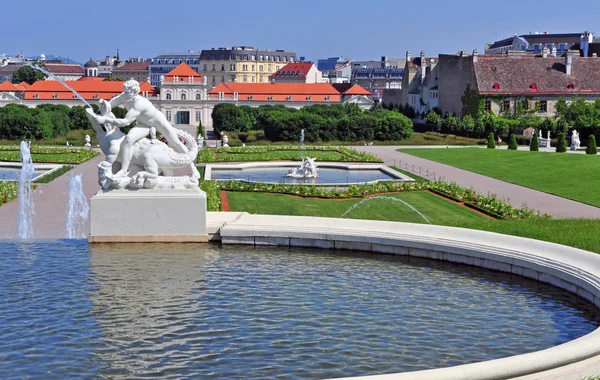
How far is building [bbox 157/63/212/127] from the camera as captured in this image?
12188 centimetres

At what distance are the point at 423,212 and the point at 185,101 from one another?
3778 inches

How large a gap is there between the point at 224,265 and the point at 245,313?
11.4ft

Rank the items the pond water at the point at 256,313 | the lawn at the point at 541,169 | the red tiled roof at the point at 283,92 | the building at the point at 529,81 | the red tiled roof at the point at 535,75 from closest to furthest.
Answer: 1. the pond water at the point at 256,313
2. the lawn at the point at 541,169
3. the building at the point at 529,81
4. the red tiled roof at the point at 535,75
5. the red tiled roof at the point at 283,92

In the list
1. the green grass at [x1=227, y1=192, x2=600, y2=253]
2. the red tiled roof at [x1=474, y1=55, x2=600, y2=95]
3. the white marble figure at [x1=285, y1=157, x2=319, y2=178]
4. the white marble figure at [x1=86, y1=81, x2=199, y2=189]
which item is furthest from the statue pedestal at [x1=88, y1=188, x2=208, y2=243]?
the red tiled roof at [x1=474, y1=55, x2=600, y2=95]

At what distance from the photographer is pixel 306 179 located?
4209cm

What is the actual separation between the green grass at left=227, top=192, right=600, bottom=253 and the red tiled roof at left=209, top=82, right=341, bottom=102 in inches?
3453

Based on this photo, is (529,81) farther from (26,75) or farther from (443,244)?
(26,75)

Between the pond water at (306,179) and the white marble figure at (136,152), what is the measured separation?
20955 millimetres

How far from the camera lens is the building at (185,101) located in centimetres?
12188

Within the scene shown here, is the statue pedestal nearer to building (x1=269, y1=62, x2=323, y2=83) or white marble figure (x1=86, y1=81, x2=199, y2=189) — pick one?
white marble figure (x1=86, y1=81, x2=199, y2=189)

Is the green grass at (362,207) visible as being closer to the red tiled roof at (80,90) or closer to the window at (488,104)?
the window at (488,104)

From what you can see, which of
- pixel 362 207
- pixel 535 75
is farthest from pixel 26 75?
pixel 362 207

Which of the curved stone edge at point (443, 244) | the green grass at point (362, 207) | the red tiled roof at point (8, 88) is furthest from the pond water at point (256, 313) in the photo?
the red tiled roof at point (8, 88)

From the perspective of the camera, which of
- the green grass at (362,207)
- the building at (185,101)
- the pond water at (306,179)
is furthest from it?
the building at (185,101)
